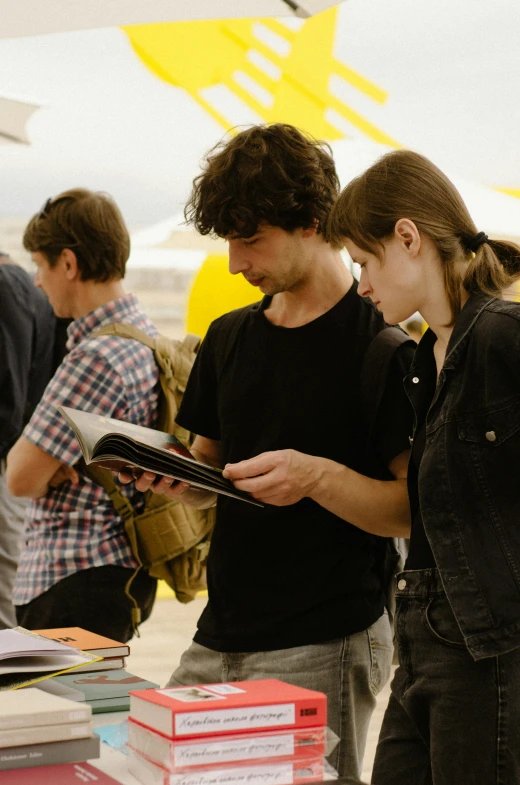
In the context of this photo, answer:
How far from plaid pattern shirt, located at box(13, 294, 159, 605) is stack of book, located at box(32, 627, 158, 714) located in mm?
553

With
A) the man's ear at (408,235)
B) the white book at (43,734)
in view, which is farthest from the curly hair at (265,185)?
the white book at (43,734)

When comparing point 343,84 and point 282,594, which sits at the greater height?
point 343,84

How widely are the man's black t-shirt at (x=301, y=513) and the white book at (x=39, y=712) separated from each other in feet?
2.07

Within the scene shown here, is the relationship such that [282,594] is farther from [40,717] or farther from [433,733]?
[40,717]

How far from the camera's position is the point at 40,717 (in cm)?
122

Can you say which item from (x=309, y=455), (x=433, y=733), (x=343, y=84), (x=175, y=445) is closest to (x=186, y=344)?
(x=175, y=445)

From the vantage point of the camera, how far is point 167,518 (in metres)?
2.51

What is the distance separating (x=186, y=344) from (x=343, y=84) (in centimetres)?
670

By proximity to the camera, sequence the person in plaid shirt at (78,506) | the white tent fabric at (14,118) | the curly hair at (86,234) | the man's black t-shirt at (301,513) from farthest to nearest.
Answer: the white tent fabric at (14,118)
the curly hair at (86,234)
the person in plaid shirt at (78,506)
the man's black t-shirt at (301,513)

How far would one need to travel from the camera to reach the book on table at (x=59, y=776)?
3.81 feet

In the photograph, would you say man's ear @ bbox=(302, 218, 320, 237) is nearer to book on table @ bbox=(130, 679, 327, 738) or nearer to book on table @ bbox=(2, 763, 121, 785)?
book on table @ bbox=(130, 679, 327, 738)

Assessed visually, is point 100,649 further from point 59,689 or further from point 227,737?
point 227,737

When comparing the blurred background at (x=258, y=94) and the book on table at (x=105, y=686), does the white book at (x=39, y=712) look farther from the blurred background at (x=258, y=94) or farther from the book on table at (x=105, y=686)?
the blurred background at (x=258, y=94)

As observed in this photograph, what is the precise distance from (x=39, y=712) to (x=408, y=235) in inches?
37.0
